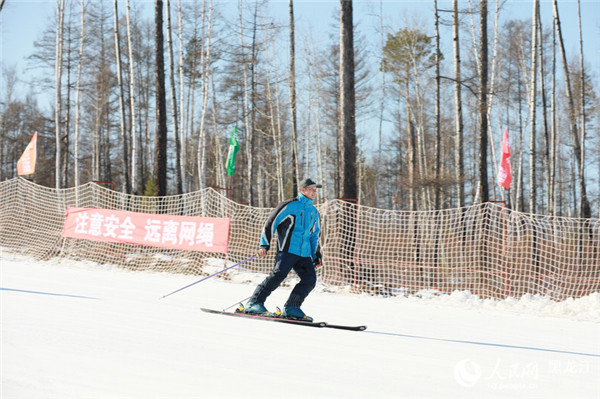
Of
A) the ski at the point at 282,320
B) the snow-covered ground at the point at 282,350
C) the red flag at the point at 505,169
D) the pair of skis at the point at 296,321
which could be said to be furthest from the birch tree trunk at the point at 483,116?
the ski at the point at 282,320

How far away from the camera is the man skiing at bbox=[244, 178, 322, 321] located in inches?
235

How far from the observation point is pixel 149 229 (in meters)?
11.9

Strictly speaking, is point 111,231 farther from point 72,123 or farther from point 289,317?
point 72,123

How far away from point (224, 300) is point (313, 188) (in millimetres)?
2852

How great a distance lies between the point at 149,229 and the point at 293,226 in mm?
6934

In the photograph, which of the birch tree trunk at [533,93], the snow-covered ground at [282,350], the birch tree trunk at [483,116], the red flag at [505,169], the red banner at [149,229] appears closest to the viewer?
the snow-covered ground at [282,350]

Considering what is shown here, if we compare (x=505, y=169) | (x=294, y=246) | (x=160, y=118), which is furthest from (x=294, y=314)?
(x=160, y=118)

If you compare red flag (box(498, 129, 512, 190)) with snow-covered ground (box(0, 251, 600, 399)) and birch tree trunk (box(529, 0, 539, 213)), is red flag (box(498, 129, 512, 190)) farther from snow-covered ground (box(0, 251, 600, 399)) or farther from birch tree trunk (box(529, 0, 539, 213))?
snow-covered ground (box(0, 251, 600, 399))

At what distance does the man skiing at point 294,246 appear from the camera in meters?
5.96

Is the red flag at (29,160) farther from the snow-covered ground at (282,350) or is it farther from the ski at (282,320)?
the ski at (282,320)

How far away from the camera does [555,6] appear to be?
65.7 ft

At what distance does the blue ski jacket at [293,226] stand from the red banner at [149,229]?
488 cm

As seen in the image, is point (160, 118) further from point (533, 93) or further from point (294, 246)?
point (533, 93)

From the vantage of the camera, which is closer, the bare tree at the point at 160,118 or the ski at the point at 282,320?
the ski at the point at 282,320
